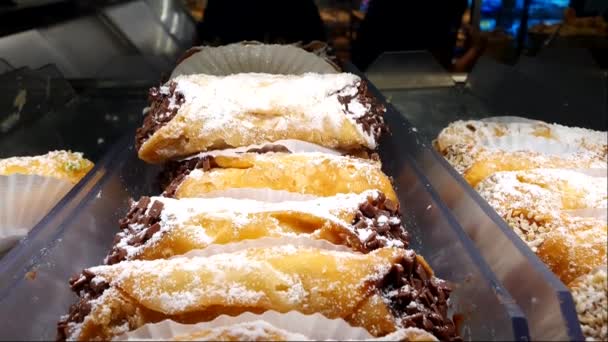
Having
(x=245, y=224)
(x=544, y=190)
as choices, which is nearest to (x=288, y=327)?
(x=245, y=224)

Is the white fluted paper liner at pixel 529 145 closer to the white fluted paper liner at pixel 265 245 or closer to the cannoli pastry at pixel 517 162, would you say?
the cannoli pastry at pixel 517 162

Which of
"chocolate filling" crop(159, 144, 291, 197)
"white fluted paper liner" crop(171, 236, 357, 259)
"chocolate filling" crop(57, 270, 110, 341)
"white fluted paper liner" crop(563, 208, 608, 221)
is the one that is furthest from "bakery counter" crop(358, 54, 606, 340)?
"chocolate filling" crop(57, 270, 110, 341)

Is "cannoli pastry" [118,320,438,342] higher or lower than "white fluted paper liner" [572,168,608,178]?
higher

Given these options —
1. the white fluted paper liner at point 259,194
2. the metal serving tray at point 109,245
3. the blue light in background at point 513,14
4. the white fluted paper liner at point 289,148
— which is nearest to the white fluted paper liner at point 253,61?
the metal serving tray at point 109,245

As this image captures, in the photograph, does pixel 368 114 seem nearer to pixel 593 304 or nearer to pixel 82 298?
pixel 593 304

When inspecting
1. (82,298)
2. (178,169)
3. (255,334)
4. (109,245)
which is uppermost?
(255,334)

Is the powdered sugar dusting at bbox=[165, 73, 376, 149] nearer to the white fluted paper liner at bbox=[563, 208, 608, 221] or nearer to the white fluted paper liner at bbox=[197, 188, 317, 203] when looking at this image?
the white fluted paper liner at bbox=[197, 188, 317, 203]

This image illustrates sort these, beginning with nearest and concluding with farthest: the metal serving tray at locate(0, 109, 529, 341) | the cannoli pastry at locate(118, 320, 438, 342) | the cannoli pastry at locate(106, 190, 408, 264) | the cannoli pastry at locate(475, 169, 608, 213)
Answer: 1. the cannoli pastry at locate(118, 320, 438, 342)
2. the metal serving tray at locate(0, 109, 529, 341)
3. the cannoli pastry at locate(106, 190, 408, 264)
4. the cannoli pastry at locate(475, 169, 608, 213)
